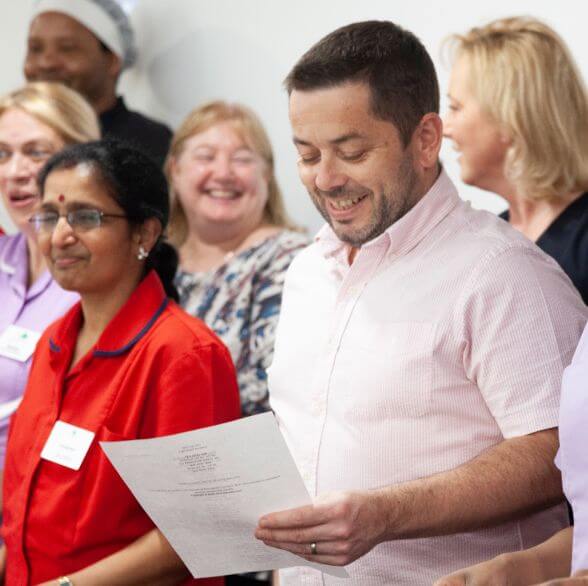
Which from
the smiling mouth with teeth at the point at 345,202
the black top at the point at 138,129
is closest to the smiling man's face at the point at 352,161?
the smiling mouth with teeth at the point at 345,202

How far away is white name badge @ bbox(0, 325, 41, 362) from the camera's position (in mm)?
2650

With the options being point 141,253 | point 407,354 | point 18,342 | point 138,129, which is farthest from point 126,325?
point 138,129

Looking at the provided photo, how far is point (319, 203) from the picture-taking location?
1.87 metres

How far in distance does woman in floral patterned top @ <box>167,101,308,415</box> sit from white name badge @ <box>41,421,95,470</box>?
3.22 feet

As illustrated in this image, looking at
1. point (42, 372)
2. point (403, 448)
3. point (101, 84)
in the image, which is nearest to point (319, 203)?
point (403, 448)

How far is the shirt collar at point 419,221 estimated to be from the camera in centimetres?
184

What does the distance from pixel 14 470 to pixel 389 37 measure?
3.83ft

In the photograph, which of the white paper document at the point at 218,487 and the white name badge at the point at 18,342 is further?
the white name badge at the point at 18,342

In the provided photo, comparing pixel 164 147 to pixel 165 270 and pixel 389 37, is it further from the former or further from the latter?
pixel 389 37

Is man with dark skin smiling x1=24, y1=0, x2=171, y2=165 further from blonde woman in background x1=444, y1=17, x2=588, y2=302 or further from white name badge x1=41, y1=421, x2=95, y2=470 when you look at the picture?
white name badge x1=41, y1=421, x2=95, y2=470

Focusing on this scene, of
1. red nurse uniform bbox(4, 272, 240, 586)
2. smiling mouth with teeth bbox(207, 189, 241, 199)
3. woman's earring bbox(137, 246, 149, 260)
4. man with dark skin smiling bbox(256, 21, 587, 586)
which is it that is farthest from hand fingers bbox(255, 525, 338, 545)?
smiling mouth with teeth bbox(207, 189, 241, 199)

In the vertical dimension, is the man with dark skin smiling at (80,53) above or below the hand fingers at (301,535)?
above

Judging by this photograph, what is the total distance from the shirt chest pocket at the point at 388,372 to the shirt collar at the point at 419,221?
0.50ft

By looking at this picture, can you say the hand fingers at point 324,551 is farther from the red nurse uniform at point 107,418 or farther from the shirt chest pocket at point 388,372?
the red nurse uniform at point 107,418
